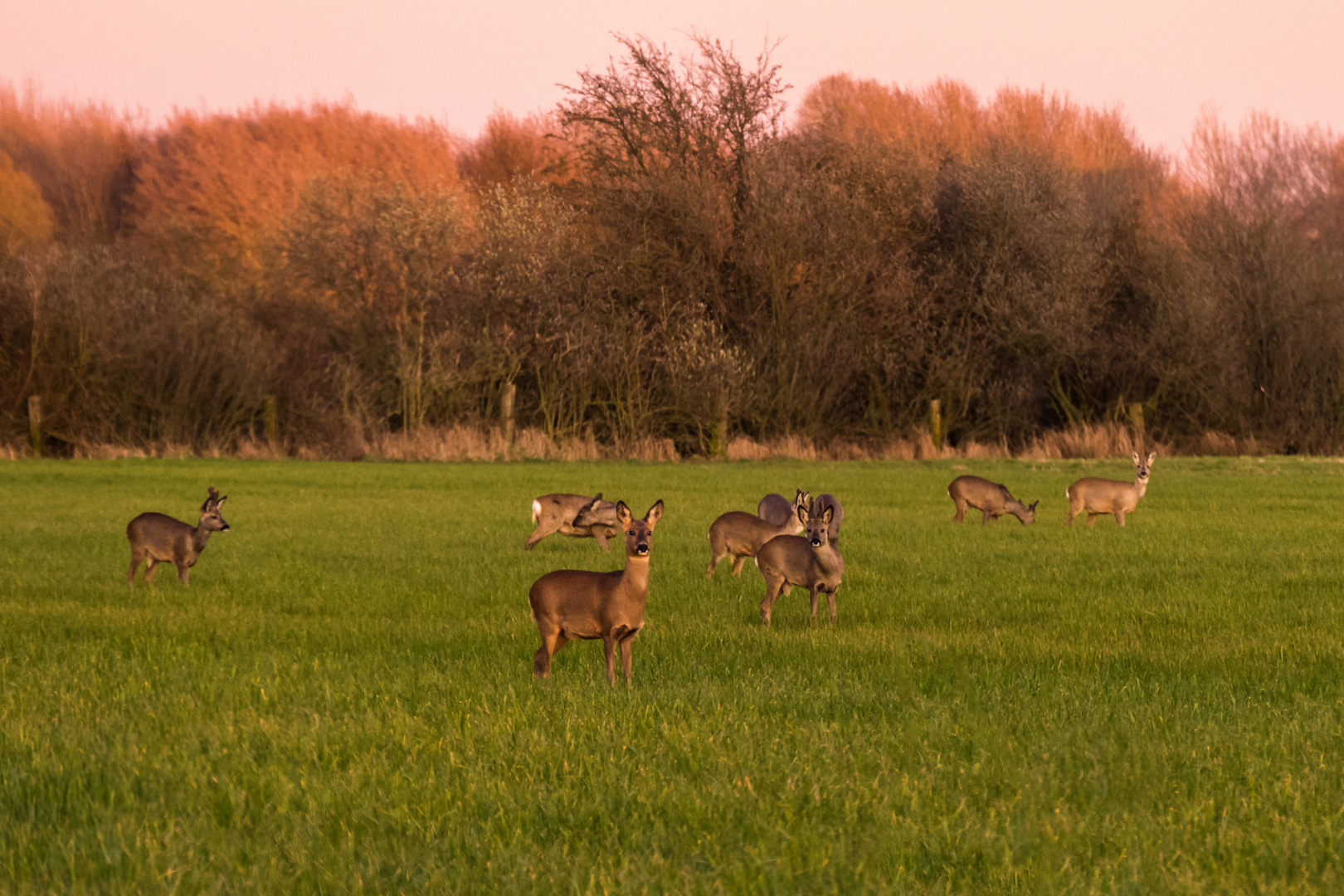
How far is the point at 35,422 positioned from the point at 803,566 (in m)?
Result: 31.8

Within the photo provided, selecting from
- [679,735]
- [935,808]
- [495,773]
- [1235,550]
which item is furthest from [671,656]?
[1235,550]

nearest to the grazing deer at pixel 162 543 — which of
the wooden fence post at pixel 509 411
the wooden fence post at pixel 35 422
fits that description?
the wooden fence post at pixel 509 411

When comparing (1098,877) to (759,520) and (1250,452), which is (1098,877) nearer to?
(759,520)

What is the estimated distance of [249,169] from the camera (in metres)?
58.8

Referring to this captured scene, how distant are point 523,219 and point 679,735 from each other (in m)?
33.8

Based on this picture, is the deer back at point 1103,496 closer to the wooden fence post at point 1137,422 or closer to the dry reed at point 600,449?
the dry reed at point 600,449

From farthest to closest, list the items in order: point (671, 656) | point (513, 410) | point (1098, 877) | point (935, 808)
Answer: point (513, 410) → point (671, 656) → point (935, 808) → point (1098, 877)

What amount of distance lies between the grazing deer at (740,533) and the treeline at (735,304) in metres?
25.4

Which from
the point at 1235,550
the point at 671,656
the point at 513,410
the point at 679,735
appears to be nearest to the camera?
the point at 679,735

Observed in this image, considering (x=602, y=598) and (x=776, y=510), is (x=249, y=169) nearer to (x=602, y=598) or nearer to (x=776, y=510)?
(x=776, y=510)

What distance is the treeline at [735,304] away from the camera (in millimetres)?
37594

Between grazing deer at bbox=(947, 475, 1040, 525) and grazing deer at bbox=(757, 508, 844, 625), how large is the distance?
8.58 meters

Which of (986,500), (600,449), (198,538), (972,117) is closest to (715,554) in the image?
(198,538)

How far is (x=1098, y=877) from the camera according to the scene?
4281mm
